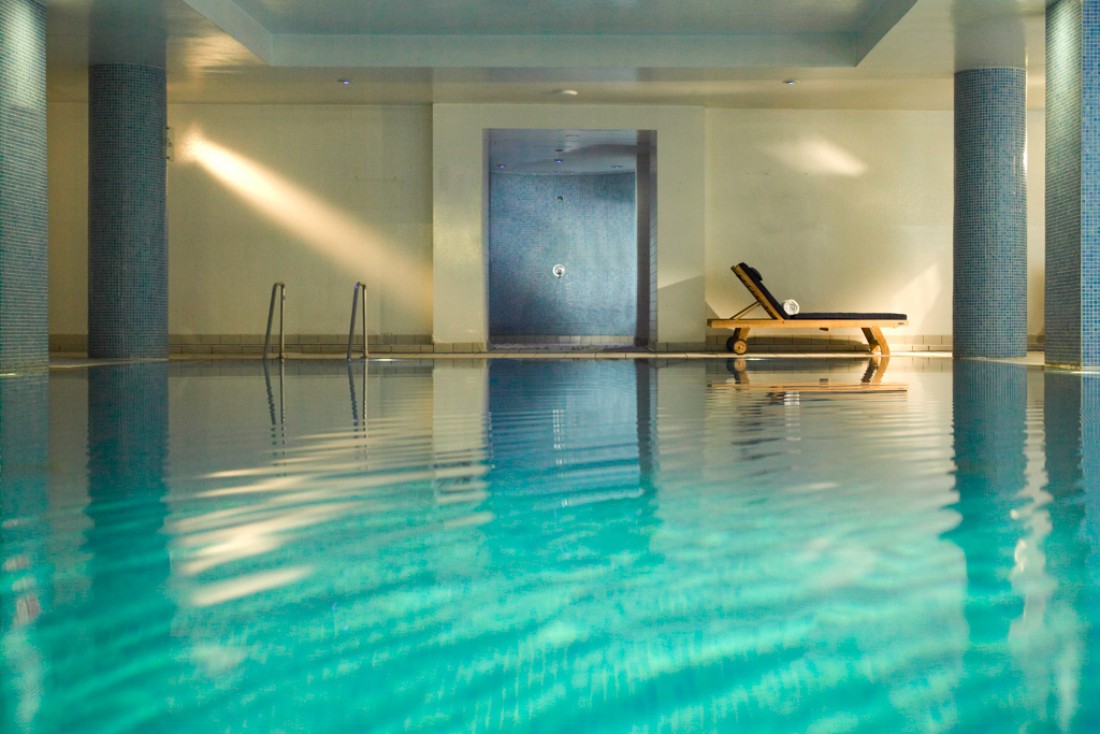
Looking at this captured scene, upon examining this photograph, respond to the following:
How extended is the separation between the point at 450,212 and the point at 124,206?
365 centimetres

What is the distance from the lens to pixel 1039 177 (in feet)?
41.8

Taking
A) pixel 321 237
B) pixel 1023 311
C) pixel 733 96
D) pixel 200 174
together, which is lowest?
pixel 1023 311

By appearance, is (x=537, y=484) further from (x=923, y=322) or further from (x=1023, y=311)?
(x=923, y=322)

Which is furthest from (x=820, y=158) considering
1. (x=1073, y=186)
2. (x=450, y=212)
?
(x=1073, y=186)

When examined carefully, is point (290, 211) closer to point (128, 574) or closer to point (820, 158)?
point (820, 158)

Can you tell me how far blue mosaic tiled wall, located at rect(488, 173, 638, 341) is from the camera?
17656 millimetres

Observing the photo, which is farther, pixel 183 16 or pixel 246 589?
pixel 183 16

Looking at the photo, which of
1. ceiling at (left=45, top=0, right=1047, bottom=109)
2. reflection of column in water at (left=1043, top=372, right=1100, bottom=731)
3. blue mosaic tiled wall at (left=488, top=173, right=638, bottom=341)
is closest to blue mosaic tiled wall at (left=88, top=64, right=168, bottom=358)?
ceiling at (left=45, top=0, right=1047, bottom=109)

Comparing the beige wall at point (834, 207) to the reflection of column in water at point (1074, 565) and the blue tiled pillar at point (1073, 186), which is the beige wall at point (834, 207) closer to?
the blue tiled pillar at point (1073, 186)

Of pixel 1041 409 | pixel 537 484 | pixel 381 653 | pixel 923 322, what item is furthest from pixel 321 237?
pixel 381 653

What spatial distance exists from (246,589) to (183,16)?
28.3 feet

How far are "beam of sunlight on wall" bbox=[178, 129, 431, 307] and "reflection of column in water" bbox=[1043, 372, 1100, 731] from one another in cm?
1007

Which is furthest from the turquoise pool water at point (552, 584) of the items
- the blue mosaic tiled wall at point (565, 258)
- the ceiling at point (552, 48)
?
the blue mosaic tiled wall at point (565, 258)

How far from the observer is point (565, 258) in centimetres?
1775
